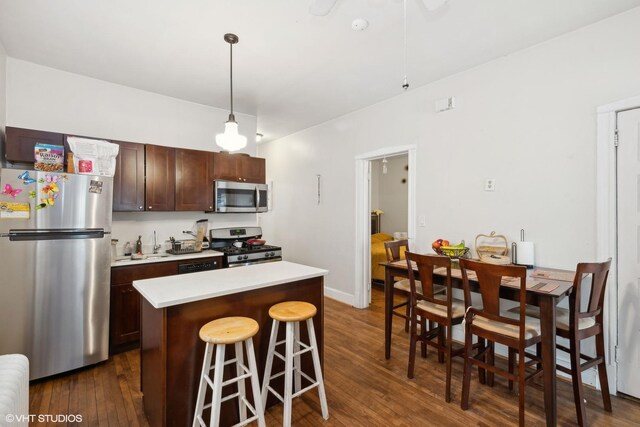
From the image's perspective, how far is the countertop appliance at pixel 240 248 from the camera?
11.5 feet

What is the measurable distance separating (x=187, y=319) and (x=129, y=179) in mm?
2154

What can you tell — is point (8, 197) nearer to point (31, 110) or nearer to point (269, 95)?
point (31, 110)

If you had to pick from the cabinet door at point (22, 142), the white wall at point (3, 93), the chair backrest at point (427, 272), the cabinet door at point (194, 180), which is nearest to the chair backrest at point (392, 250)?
the chair backrest at point (427, 272)

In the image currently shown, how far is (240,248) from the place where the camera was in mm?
3814

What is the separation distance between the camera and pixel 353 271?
4168 millimetres

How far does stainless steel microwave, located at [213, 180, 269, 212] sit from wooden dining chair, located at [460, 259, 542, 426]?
2.76 metres

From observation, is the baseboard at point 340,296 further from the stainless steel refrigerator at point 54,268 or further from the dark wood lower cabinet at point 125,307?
the stainless steel refrigerator at point 54,268

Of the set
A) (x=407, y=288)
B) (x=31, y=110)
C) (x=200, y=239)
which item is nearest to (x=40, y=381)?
(x=200, y=239)

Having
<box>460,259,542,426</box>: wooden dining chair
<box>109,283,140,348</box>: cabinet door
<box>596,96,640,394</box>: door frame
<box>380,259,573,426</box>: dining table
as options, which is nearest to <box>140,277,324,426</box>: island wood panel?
<box>109,283,140,348</box>: cabinet door

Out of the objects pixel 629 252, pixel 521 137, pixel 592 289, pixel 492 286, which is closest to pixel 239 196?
pixel 492 286

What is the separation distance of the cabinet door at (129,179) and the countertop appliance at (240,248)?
976 mm

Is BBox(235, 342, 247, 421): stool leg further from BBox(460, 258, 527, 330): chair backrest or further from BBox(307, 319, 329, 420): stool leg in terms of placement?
BBox(460, 258, 527, 330): chair backrest

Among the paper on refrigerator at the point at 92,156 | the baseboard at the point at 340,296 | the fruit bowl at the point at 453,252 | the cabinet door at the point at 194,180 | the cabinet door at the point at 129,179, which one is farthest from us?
the baseboard at the point at 340,296

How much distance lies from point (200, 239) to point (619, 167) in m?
4.07
